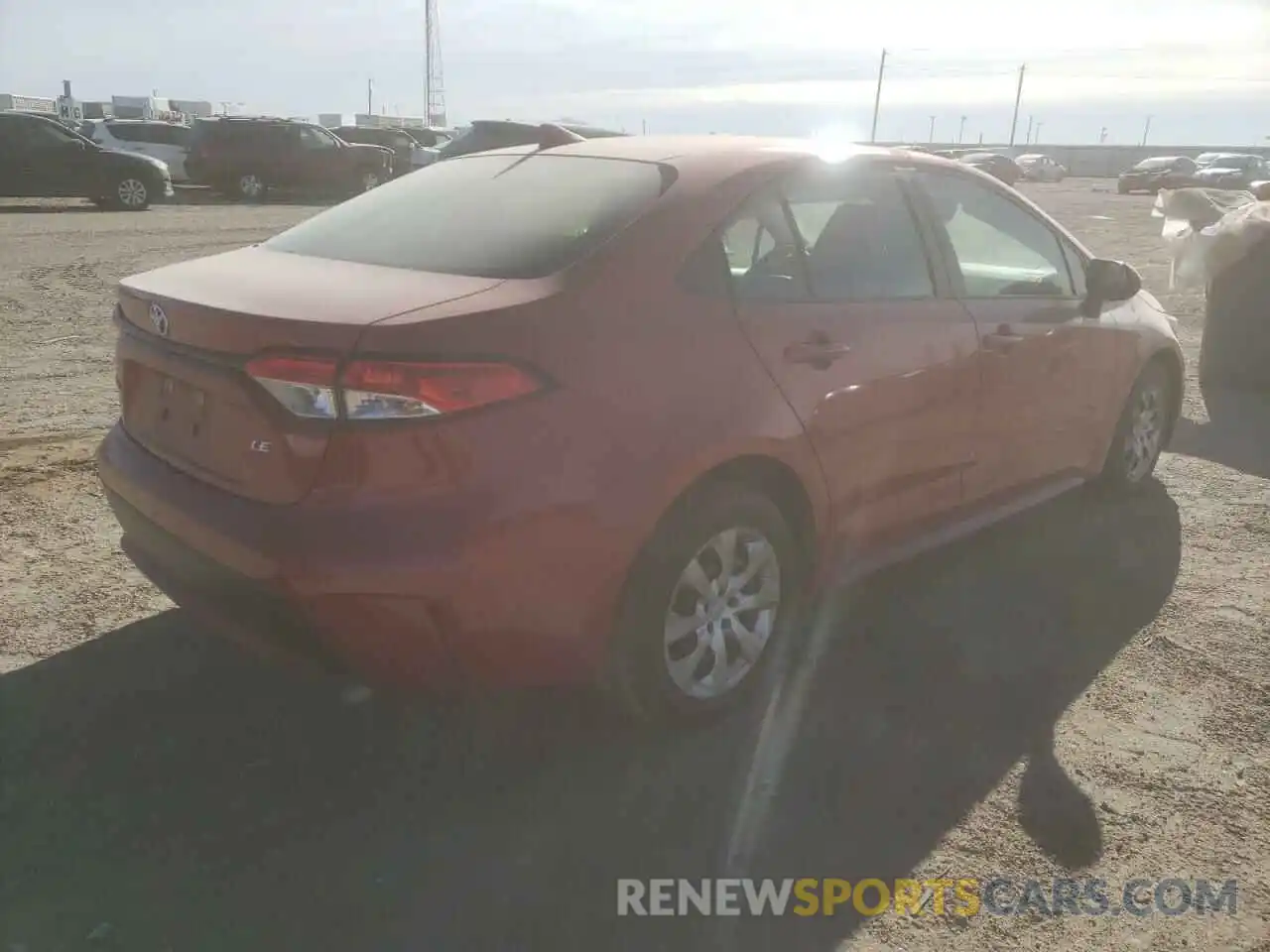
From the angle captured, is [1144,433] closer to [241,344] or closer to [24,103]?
[241,344]

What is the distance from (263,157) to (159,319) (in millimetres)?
22519

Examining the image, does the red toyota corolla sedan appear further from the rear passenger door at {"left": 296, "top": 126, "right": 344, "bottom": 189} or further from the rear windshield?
the rear passenger door at {"left": 296, "top": 126, "right": 344, "bottom": 189}

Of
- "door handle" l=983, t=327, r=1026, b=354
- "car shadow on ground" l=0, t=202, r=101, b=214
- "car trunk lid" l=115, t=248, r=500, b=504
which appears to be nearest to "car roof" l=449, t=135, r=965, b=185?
"door handle" l=983, t=327, r=1026, b=354

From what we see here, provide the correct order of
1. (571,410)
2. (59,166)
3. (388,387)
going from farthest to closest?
(59,166) < (571,410) < (388,387)

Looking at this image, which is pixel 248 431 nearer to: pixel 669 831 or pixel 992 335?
pixel 669 831

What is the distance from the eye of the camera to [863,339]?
10.9 ft

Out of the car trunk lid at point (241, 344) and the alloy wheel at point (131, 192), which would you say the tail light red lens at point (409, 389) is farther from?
the alloy wheel at point (131, 192)

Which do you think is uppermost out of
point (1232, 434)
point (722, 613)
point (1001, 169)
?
A: point (1001, 169)

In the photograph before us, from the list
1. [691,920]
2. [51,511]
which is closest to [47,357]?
[51,511]

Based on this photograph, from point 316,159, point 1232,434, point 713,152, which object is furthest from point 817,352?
point 316,159

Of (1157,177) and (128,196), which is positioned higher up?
(1157,177)

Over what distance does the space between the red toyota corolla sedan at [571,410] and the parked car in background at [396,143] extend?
26.5 meters

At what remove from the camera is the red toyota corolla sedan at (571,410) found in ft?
8.02

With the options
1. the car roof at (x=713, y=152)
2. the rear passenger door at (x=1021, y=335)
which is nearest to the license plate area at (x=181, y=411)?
the car roof at (x=713, y=152)
